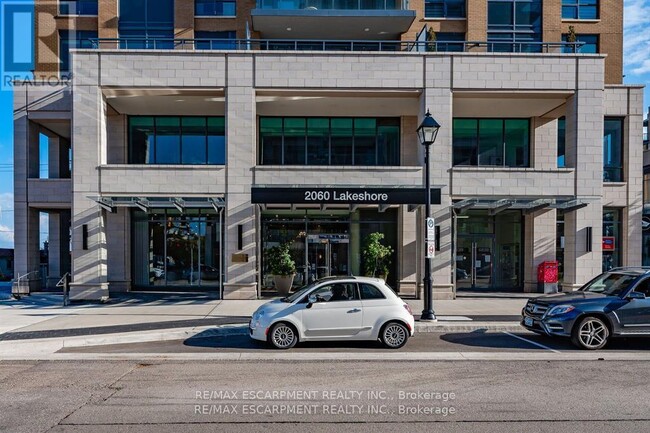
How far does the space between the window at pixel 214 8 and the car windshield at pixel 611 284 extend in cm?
2013

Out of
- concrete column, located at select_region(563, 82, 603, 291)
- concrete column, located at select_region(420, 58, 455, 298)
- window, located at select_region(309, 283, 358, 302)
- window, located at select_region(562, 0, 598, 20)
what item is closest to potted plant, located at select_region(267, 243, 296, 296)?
concrete column, located at select_region(420, 58, 455, 298)

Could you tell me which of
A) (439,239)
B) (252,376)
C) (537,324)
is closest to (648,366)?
(537,324)

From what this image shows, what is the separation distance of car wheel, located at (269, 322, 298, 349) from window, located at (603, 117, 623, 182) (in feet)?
57.3

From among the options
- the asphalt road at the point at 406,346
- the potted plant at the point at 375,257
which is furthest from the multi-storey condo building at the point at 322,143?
the asphalt road at the point at 406,346

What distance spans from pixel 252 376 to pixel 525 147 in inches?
693

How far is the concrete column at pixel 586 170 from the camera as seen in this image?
17516 mm

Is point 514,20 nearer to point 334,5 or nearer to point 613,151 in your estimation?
point 613,151

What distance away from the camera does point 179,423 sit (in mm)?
5629

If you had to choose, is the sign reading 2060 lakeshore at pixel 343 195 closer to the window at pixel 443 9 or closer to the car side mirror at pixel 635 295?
the car side mirror at pixel 635 295

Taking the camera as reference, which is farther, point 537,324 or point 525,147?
point 525,147

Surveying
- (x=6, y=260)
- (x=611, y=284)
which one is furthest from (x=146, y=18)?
(x=611, y=284)

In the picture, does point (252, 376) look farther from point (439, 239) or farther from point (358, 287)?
point (439, 239)

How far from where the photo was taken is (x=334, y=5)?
2111 cm

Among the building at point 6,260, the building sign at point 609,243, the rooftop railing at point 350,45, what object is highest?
the rooftop railing at point 350,45
